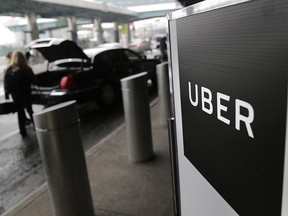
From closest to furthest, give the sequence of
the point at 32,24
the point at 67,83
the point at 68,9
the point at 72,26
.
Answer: the point at 67,83 < the point at 32,24 < the point at 68,9 < the point at 72,26

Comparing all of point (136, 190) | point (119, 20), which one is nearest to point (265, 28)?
point (136, 190)

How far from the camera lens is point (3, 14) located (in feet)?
32.9

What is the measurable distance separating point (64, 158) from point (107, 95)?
5.24m

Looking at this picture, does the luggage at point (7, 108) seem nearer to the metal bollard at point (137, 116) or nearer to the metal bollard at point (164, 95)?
the metal bollard at point (164, 95)

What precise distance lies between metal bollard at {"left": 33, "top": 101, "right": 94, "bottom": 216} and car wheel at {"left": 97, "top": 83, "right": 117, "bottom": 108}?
16.2ft

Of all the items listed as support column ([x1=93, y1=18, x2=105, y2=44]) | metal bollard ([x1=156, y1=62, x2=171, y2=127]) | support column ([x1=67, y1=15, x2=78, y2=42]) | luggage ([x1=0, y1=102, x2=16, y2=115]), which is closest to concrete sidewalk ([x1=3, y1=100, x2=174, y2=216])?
metal bollard ([x1=156, y1=62, x2=171, y2=127])

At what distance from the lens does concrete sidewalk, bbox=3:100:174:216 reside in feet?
10.1

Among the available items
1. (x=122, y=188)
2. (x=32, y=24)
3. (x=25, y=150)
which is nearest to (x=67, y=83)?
(x=25, y=150)

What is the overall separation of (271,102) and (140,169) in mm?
3108

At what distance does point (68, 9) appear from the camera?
15625 millimetres

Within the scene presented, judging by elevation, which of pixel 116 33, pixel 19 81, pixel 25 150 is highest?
pixel 116 33

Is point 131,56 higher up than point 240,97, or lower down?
lower down

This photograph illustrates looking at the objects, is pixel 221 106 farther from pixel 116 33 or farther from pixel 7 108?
pixel 116 33

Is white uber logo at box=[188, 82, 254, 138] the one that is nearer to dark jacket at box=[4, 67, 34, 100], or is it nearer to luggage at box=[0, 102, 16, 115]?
dark jacket at box=[4, 67, 34, 100]
